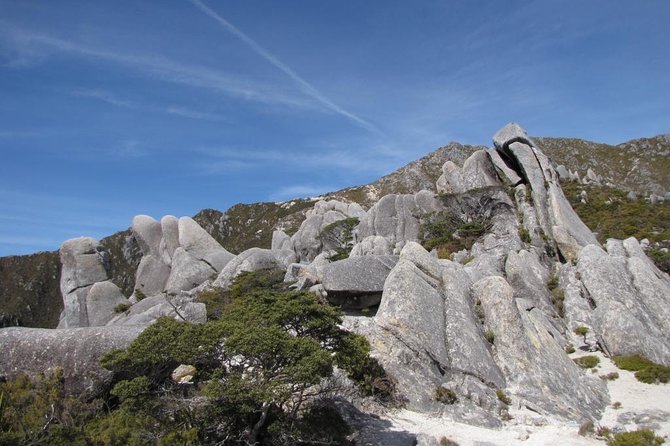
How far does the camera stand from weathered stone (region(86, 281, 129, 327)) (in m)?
33.3

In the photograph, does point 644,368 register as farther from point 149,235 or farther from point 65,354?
point 149,235

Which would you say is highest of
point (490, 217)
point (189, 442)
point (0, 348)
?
point (490, 217)

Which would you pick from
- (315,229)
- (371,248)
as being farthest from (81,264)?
(315,229)

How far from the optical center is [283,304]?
1214 cm

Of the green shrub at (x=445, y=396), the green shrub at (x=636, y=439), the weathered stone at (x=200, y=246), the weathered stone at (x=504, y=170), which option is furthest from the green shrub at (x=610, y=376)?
the weathered stone at (x=200, y=246)

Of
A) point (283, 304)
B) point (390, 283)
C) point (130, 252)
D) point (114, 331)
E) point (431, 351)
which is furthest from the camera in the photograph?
point (130, 252)

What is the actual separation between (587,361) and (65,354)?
62.4 feet

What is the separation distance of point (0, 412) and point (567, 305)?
23.0 meters

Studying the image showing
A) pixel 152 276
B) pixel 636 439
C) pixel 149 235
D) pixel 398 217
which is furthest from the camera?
pixel 398 217

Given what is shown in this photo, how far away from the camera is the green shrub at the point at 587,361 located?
63.4 ft

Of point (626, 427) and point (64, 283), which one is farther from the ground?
point (64, 283)

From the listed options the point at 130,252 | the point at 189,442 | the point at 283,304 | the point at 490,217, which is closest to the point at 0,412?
the point at 189,442

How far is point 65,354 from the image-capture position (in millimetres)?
12445

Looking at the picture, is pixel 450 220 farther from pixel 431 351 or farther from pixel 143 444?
pixel 143 444
